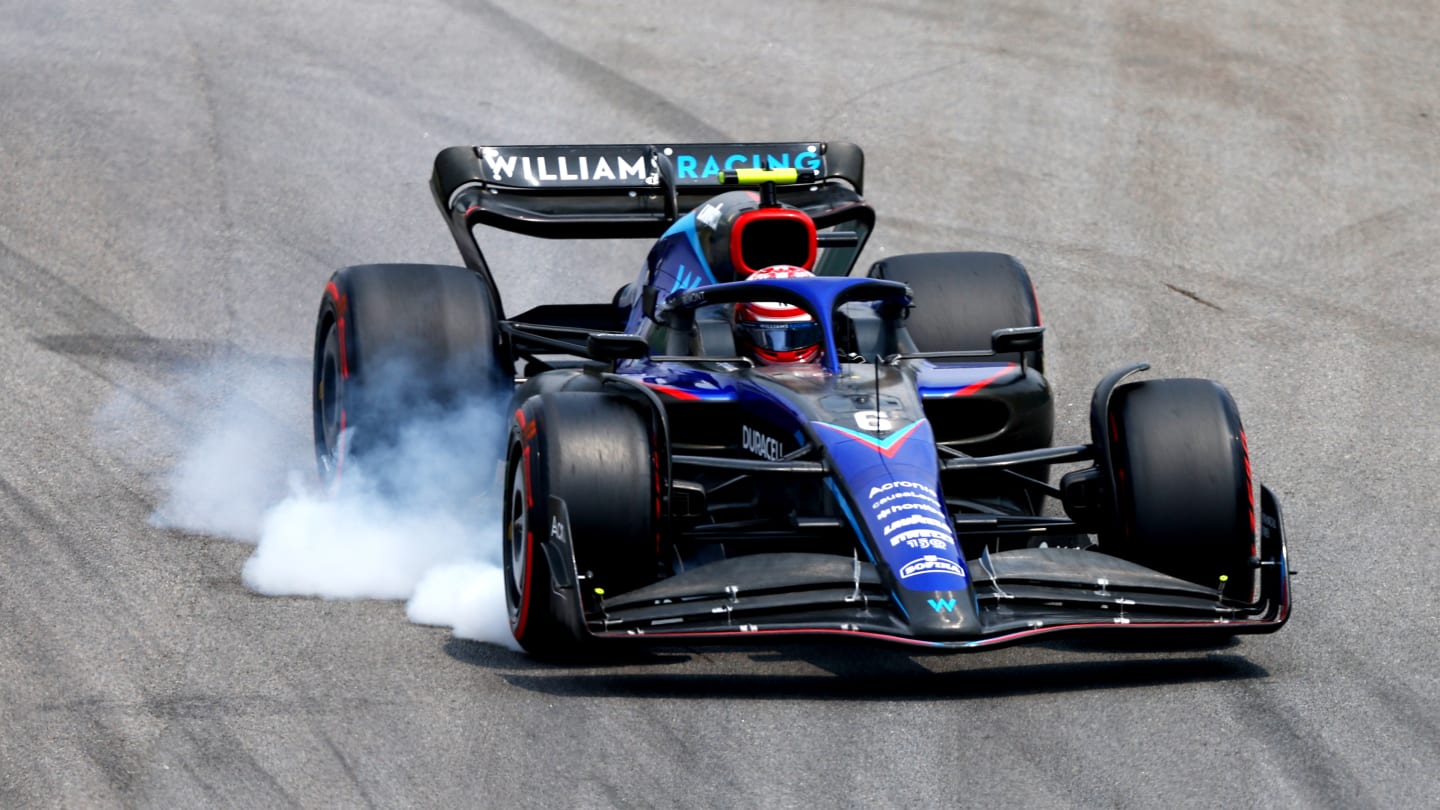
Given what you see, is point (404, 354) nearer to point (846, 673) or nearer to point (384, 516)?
point (384, 516)

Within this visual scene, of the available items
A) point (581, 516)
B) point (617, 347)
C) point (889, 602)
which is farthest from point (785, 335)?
point (889, 602)

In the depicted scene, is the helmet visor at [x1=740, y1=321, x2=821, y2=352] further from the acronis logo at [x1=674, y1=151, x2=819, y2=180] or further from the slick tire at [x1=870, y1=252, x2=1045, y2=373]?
the acronis logo at [x1=674, y1=151, x2=819, y2=180]

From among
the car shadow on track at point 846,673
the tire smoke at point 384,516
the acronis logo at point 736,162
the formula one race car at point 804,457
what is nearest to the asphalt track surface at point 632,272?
the car shadow on track at point 846,673

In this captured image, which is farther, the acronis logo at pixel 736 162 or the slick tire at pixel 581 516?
the acronis logo at pixel 736 162

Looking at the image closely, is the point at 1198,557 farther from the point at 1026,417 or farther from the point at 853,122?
the point at 853,122

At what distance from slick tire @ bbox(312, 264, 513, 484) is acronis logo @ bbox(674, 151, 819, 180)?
Result: 67.2 inches

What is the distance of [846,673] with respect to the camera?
7.34 m

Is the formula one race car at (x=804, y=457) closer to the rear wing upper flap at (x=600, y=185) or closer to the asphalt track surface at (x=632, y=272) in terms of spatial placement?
the asphalt track surface at (x=632, y=272)

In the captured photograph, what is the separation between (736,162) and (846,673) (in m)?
4.41

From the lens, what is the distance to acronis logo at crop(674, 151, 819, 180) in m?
11.1

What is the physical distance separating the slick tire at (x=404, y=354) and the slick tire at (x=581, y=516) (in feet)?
6.61

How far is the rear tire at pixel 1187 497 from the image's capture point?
24.8 ft

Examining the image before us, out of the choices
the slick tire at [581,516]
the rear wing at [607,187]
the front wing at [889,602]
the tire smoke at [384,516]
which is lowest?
the tire smoke at [384,516]

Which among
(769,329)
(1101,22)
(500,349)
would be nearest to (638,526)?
(769,329)
